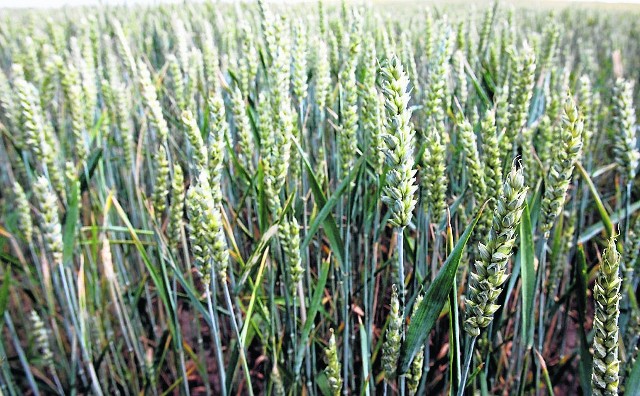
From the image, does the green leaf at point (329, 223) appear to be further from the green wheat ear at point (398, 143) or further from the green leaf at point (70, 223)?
the green leaf at point (70, 223)

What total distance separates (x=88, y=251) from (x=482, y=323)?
1019 mm

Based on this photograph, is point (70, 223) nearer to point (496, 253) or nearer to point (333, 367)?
point (333, 367)

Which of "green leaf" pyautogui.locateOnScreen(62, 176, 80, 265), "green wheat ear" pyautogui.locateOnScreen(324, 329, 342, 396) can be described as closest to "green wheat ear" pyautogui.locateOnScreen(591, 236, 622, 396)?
"green wheat ear" pyautogui.locateOnScreen(324, 329, 342, 396)

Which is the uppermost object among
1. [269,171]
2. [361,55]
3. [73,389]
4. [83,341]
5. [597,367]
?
[361,55]

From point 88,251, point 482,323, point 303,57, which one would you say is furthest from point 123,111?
point 482,323

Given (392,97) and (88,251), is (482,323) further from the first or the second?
(88,251)

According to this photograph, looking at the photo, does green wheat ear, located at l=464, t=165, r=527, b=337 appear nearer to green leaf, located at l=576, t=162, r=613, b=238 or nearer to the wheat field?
the wheat field

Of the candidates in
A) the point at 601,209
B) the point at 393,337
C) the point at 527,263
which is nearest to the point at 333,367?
the point at 393,337

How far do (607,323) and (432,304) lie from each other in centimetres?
16

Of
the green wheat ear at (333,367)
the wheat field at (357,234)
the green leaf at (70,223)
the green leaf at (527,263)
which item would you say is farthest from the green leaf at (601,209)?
the green leaf at (70,223)

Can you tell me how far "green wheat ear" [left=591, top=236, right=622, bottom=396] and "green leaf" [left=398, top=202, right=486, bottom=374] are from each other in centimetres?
12

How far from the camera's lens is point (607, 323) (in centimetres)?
45

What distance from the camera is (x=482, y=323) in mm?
469

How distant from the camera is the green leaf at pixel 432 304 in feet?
1.59
